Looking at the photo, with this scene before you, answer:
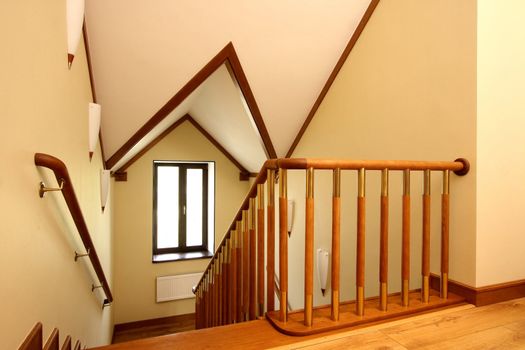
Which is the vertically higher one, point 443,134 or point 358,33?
point 358,33

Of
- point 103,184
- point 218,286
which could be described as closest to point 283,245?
point 218,286

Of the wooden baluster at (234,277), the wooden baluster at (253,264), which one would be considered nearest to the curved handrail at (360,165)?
the wooden baluster at (253,264)

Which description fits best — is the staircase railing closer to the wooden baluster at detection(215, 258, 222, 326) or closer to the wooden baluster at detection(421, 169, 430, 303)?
the wooden baluster at detection(421, 169, 430, 303)

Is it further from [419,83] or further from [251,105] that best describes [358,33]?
[251,105]

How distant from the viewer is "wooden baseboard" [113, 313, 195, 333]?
4738 mm

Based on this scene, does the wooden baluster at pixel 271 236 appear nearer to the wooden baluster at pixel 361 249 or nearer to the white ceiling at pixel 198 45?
the wooden baluster at pixel 361 249

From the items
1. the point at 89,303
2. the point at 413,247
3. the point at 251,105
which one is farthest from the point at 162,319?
the point at 413,247

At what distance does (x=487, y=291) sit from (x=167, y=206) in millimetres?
4493

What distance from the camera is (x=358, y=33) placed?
2496 mm

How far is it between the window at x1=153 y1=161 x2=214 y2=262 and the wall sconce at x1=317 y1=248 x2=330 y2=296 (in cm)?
276

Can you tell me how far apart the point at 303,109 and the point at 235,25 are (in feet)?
3.56

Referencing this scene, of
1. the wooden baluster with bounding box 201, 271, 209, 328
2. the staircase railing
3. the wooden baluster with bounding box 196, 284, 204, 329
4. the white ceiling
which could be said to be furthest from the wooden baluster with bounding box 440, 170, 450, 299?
the wooden baluster with bounding box 196, 284, 204, 329

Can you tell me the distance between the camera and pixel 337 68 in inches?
108

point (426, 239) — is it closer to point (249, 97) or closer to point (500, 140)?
point (500, 140)
